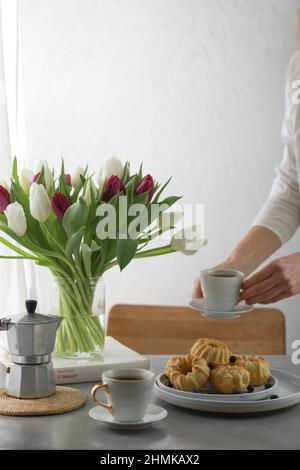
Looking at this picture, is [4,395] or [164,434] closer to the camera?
[164,434]

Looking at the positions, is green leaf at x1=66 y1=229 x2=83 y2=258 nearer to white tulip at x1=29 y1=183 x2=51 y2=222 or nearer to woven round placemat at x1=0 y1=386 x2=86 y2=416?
white tulip at x1=29 y1=183 x2=51 y2=222

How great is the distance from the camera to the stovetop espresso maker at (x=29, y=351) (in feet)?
4.41

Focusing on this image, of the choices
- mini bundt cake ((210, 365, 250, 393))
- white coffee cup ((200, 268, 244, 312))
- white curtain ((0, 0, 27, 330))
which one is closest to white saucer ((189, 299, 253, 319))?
white coffee cup ((200, 268, 244, 312))

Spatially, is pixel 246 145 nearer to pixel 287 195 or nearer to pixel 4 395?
pixel 287 195

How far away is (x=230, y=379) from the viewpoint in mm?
1308

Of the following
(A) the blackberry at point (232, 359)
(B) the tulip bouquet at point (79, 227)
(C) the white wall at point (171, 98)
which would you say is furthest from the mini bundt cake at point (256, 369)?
(C) the white wall at point (171, 98)

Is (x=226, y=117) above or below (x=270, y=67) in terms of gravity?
below

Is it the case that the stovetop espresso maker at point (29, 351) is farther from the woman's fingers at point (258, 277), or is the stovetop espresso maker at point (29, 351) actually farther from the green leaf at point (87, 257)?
the woman's fingers at point (258, 277)

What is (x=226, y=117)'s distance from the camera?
287cm

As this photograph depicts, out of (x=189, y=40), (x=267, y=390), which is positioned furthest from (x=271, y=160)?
(x=267, y=390)

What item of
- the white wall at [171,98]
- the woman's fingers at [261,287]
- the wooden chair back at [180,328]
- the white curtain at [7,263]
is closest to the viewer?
the woman's fingers at [261,287]

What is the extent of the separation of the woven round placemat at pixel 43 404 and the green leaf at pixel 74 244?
27cm

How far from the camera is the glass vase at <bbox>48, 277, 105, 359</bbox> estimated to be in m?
1.52

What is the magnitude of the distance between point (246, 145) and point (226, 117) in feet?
0.42
